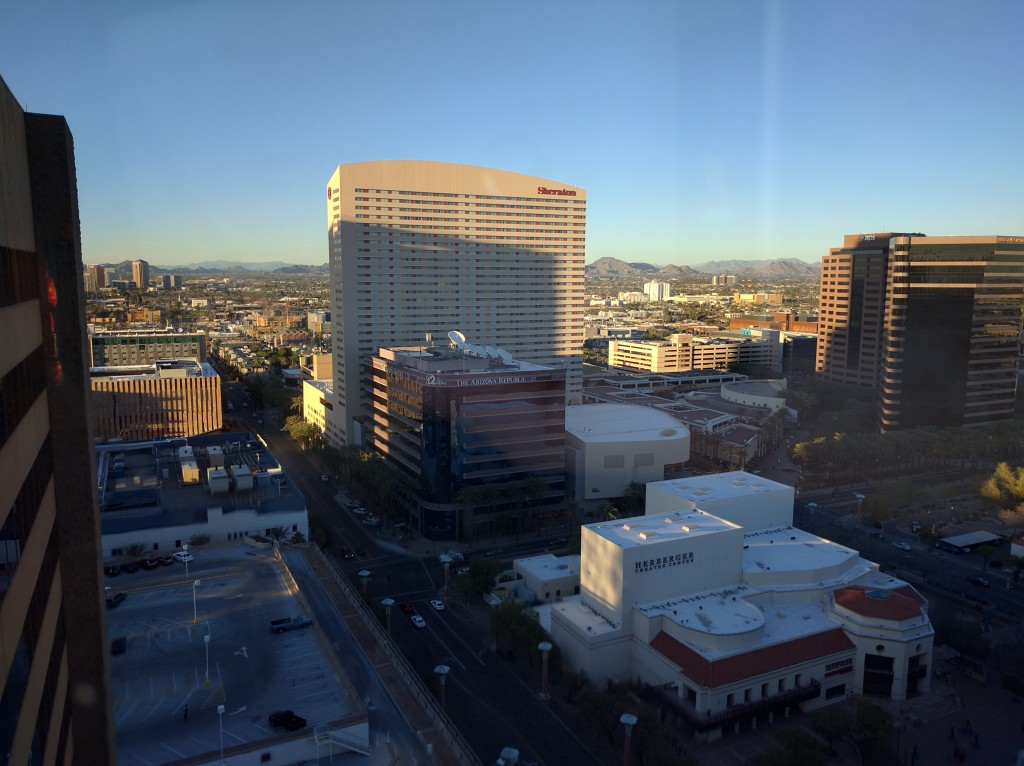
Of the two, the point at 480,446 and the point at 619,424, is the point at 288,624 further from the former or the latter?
the point at 619,424

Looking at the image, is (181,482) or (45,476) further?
(181,482)

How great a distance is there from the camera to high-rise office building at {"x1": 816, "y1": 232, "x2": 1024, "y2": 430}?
32438 mm

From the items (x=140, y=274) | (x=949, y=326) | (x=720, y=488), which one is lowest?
(x=720, y=488)

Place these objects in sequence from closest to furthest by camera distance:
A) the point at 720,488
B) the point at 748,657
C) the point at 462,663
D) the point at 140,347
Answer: the point at 748,657 → the point at 462,663 → the point at 720,488 → the point at 140,347

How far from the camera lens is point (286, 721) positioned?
32.0 ft

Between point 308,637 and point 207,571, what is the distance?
452 centimetres

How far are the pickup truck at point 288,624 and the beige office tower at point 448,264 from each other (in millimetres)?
18554

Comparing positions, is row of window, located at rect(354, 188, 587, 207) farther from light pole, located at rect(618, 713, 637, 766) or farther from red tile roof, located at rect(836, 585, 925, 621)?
light pole, located at rect(618, 713, 637, 766)

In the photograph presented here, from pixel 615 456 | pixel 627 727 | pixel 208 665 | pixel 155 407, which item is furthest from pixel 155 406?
pixel 627 727

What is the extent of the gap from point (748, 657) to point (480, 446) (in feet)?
35.9

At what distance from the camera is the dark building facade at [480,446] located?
2208 cm

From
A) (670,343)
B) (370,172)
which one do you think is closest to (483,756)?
(370,172)

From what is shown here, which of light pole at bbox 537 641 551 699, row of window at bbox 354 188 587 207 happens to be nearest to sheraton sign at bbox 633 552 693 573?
light pole at bbox 537 641 551 699

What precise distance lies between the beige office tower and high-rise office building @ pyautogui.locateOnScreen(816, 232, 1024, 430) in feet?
48.8
